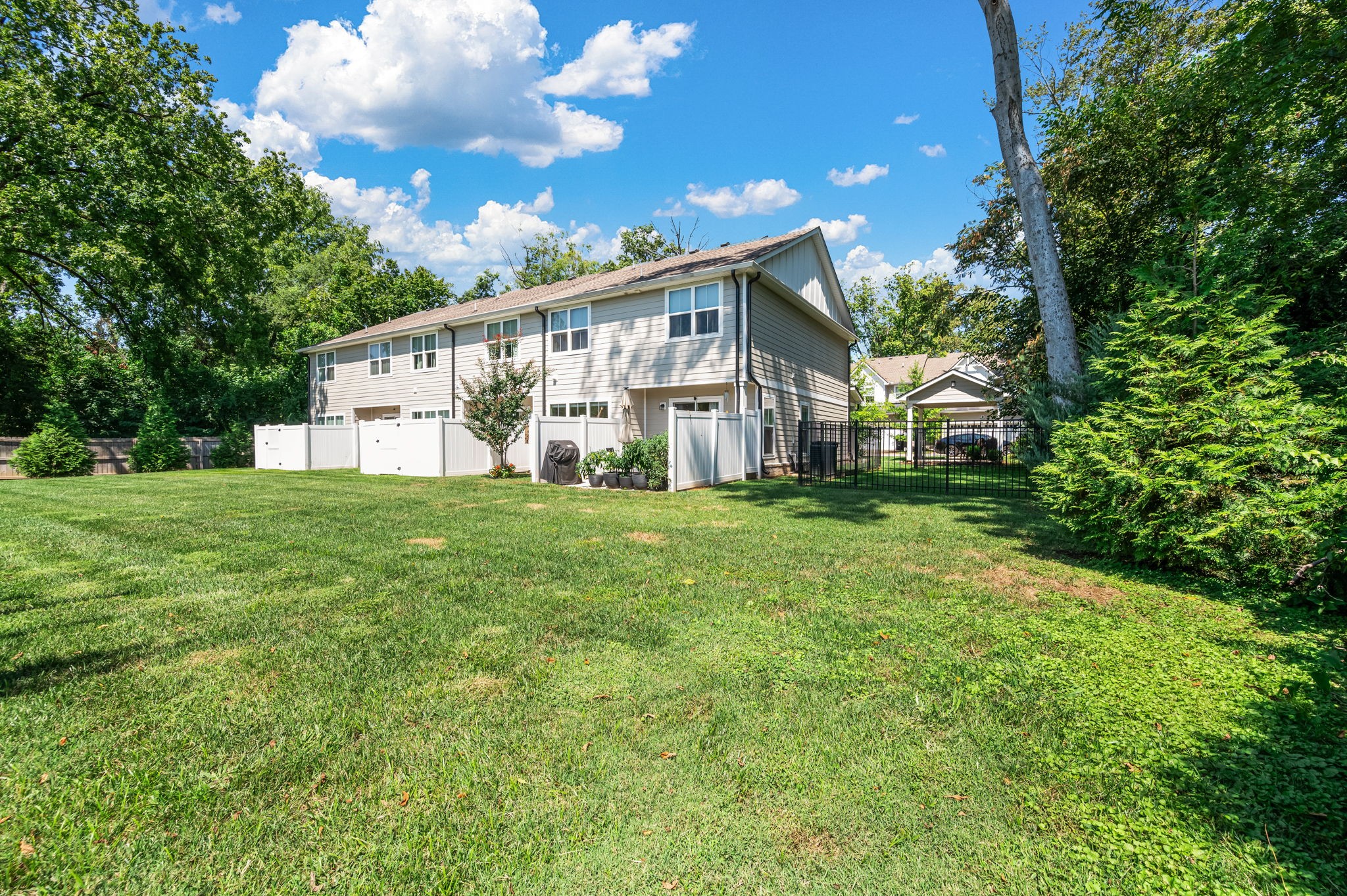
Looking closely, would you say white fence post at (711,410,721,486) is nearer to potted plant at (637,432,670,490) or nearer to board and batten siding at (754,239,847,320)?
potted plant at (637,432,670,490)

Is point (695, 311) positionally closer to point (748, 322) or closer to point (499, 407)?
point (748, 322)

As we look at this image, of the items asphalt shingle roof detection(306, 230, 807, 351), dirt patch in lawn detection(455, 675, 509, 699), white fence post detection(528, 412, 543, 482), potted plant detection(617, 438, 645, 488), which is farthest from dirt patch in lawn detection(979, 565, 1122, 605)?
white fence post detection(528, 412, 543, 482)

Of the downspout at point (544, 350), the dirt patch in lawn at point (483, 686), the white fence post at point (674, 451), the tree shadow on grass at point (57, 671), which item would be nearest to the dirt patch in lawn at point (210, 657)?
the tree shadow on grass at point (57, 671)

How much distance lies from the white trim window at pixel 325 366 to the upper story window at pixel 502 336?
1065 centimetres

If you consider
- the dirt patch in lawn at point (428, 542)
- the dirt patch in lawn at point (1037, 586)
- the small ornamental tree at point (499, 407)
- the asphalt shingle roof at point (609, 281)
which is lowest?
the dirt patch in lawn at point (1037, 586)

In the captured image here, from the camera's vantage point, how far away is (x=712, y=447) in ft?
41.4

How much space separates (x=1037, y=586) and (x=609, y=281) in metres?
14.9

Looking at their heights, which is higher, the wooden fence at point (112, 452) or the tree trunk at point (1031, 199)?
the tree trunk at point (1031, 199)

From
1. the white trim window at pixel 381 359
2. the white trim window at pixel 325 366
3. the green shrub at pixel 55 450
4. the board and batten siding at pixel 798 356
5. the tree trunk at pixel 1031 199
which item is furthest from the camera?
the white trim window at pixel 325 366

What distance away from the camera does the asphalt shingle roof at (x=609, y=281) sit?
14805 millimetres

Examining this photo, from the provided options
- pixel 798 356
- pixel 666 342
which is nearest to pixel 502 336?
pixel 666 342

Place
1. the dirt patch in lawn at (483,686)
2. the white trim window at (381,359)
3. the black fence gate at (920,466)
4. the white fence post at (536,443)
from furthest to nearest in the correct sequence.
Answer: the white trim window at (381,359) < the white fence post at (536,443) < the black fence gate at (920,466) < the dirt patch in lawn at (483,686)

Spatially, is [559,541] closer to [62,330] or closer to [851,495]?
[851,495]

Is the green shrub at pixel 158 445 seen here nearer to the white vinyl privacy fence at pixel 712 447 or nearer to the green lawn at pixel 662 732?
the green lawn at pixel 662 732
